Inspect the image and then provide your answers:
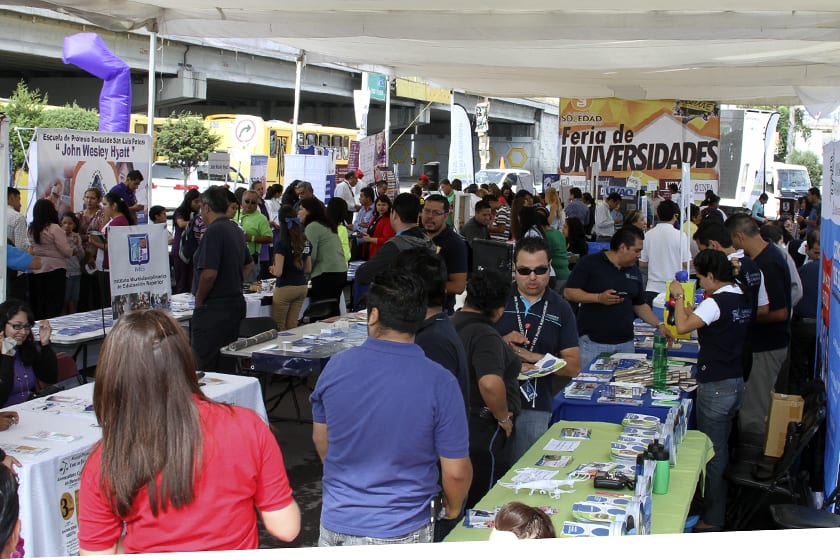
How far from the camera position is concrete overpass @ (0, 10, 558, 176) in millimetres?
21447

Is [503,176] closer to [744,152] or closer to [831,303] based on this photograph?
[744,152]

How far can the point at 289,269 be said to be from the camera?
7680 millimetres

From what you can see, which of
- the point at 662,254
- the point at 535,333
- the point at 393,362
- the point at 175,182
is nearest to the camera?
the point at 393,362

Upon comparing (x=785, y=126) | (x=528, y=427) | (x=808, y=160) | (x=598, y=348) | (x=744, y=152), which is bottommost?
(x=528, y=427)

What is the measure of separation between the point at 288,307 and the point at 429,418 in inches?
204

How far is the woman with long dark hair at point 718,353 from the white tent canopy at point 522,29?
1477 millimetres

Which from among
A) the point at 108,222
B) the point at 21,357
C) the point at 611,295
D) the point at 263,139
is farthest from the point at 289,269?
the point at 263,139

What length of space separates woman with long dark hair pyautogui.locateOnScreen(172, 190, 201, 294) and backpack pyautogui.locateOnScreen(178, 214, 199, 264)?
0.38 meters

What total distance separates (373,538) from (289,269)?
507 cm

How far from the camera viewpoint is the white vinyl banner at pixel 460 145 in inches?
906

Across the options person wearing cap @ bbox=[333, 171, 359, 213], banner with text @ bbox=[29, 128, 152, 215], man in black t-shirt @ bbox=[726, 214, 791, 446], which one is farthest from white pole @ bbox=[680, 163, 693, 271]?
person wearing cap @ bbox=[333, 171, 359, 213]

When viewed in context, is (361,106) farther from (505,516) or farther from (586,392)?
(505,516)

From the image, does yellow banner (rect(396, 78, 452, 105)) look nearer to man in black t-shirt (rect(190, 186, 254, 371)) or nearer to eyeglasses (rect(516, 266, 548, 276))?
man in black t-shirt (rect(190, 186, 254, 371))

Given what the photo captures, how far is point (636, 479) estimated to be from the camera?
358 cm
